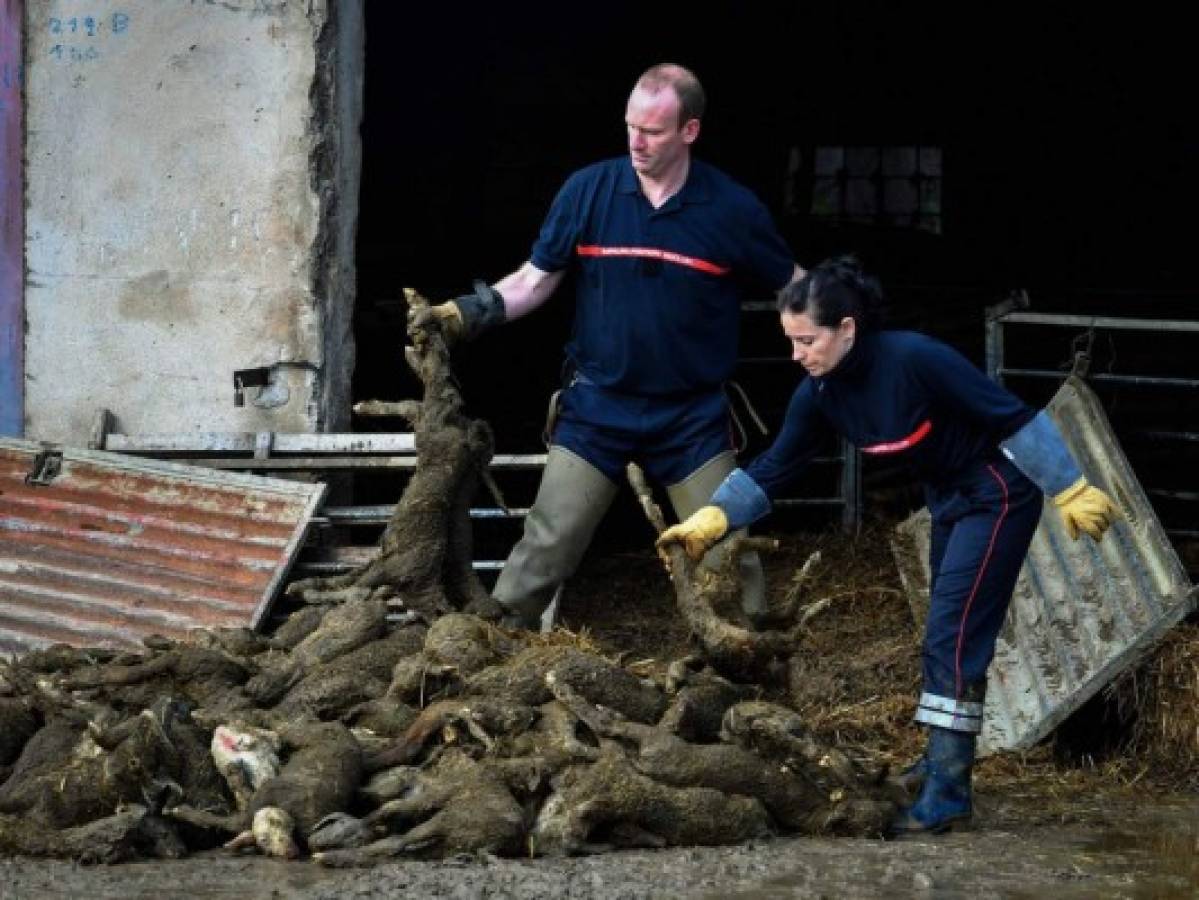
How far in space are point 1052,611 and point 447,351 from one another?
7.38ft

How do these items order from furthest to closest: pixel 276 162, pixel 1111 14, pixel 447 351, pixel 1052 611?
pixel 1111 14 < pixel 276 162 < pixel 1052 611 < pixel 447 351

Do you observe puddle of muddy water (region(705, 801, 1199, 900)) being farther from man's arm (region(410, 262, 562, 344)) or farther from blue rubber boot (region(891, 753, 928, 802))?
man's arm (region(410, 262, 562, 344))

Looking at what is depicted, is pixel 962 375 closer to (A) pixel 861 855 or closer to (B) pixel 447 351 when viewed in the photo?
(A) pixel 861 855

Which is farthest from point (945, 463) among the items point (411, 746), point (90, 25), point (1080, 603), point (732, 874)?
point (90, 25)

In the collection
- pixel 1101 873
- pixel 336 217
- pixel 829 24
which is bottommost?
pixel 1101 873

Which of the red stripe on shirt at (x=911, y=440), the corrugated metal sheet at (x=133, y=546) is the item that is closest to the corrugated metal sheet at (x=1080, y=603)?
the red stripe on shirt at (x=911, y=440)

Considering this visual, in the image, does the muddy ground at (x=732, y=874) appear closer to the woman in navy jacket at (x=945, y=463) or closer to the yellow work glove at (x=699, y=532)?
the woman in navy jacket at (x=945, y=463)

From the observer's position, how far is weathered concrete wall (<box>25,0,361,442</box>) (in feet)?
27.8

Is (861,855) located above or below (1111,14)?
below

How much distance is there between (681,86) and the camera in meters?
7.19

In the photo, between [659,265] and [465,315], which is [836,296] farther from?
[465,315]

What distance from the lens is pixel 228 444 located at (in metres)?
8.47

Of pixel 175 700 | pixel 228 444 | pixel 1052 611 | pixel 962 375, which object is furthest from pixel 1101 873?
pixel 228 444

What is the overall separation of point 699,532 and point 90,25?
347 centimetres
